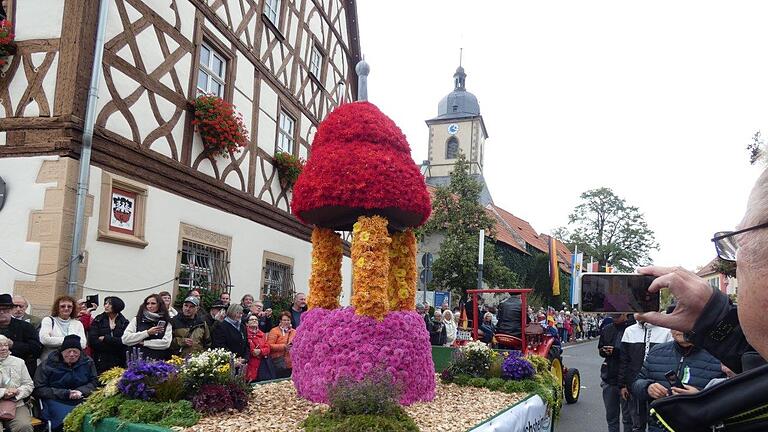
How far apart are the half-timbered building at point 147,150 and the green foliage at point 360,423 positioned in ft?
15.3

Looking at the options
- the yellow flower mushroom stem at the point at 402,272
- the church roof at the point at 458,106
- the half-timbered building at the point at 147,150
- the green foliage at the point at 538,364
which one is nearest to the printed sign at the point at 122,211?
the half-timbered building at the point at 147,150

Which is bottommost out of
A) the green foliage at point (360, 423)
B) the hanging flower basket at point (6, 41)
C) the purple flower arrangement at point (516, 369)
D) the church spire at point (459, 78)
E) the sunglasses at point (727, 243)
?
the green foliage at point (360, 423)

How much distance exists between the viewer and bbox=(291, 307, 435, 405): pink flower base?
5836mm

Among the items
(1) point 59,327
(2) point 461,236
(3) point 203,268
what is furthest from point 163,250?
(2) point 461,236

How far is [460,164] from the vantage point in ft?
98.6

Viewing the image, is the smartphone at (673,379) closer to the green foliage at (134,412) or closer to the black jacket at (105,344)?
the green foliage at (134,412)

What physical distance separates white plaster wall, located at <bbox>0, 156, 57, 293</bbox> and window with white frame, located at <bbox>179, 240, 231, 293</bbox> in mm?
2650

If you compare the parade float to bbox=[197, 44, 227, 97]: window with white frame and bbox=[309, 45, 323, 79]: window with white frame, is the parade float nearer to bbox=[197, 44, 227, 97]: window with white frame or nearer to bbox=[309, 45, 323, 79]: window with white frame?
bbox=[197, 44, 227, 97]: window with white frame

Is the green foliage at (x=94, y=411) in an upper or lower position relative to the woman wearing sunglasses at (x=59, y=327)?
lower

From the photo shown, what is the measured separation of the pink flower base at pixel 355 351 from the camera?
5836mm

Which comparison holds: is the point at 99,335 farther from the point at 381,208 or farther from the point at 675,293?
the point at 675,293

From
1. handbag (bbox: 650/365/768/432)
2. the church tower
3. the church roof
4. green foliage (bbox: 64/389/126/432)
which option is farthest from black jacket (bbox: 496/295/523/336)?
the church roof

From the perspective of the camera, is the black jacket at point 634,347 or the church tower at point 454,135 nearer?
the black jacket at point 634,347

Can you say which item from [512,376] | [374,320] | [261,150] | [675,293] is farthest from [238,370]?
[261,150]
